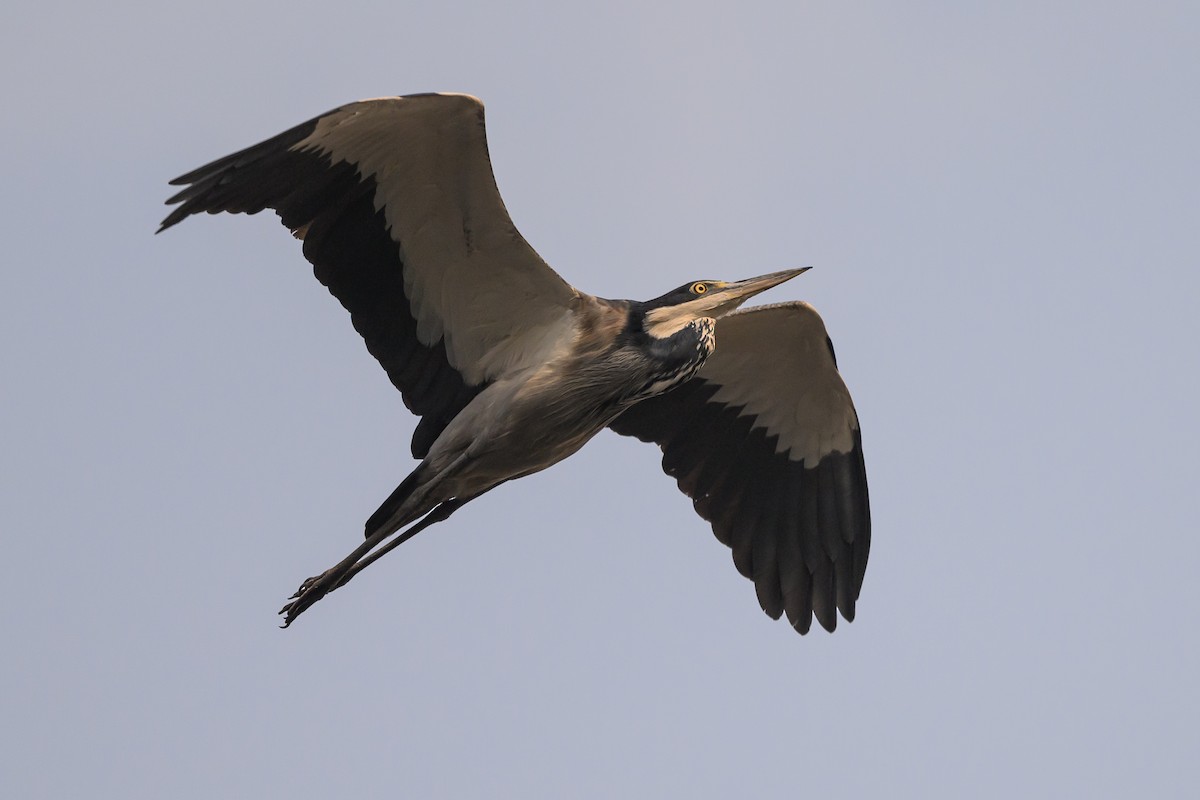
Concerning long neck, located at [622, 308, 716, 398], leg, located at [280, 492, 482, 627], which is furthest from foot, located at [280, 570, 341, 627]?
long neck, located at [622, 308, 716, 398]

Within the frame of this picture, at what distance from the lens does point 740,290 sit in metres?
10.7

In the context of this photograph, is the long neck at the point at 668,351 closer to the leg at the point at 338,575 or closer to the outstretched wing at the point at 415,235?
the outstretched wing at the point at 415,235

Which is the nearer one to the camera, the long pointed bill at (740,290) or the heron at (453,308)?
the heron at (453,308)

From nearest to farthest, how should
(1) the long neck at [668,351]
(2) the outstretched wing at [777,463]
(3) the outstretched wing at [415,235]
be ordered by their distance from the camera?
(3) the outstretched wing at [415,235] → (1) the long neck at [668,351] → (2) the outstretched wing at [777,463]

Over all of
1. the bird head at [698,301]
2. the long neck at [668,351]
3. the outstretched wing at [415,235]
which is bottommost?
the long neck at [668,351]

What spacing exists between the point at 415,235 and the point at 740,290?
2.15 metres

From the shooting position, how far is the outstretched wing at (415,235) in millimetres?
9680

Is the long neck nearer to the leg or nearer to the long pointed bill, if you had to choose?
the long pointed bill

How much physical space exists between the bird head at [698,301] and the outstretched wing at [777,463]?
987 millimetres

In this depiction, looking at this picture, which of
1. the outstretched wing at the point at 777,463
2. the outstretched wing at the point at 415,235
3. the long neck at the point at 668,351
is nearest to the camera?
the outstretched wing at the point at 415,235

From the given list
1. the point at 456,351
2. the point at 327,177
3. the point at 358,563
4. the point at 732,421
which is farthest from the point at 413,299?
the point at 732,421

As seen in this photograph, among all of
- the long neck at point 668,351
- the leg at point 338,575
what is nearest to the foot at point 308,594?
the leg at point 338,575

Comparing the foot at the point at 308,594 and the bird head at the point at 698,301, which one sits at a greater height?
the bird head at the point at 698,301

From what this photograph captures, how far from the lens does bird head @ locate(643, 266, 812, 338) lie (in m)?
10.5
